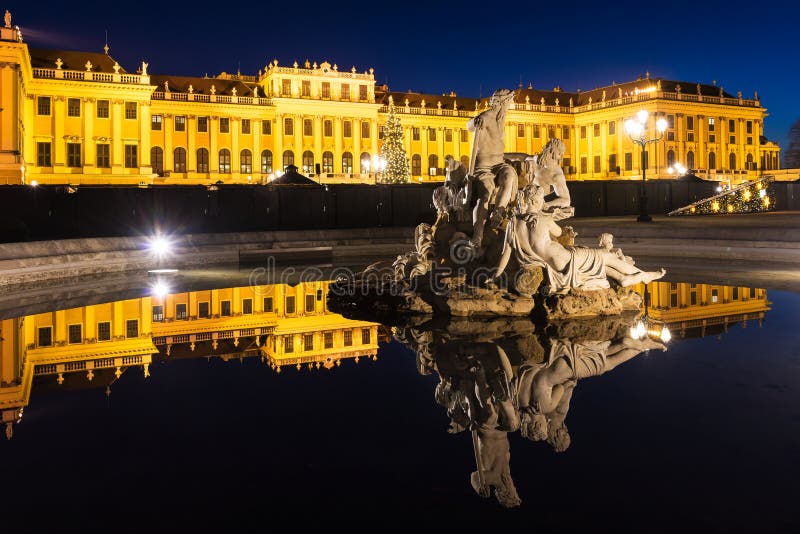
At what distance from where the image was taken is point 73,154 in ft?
196

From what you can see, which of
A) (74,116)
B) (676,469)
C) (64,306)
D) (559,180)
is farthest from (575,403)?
(74,116)

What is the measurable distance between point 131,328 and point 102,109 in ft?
192

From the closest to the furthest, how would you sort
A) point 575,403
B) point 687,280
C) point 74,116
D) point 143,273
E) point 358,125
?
point 575,403 < point 687,280 < point 143,273 < point 74,116 < point 358,125

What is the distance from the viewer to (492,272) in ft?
29.7


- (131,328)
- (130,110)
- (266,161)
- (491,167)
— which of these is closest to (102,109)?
(130,110)

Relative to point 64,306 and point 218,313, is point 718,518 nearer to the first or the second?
point 218,313

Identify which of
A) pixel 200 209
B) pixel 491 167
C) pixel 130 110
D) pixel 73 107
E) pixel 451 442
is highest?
pixel 130 110

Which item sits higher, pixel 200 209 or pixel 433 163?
pixel 433 163

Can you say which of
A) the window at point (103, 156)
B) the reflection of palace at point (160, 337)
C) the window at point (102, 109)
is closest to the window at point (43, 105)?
the window at point (102, 109)

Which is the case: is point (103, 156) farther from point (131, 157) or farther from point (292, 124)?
point (292, 124)

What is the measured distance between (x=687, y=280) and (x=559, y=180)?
172 inches

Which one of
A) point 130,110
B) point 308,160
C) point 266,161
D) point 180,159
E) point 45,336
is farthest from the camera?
point 308,160

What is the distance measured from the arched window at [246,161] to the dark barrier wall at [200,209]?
1884 inches

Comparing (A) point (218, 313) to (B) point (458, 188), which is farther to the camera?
(B) point (458, 188)
